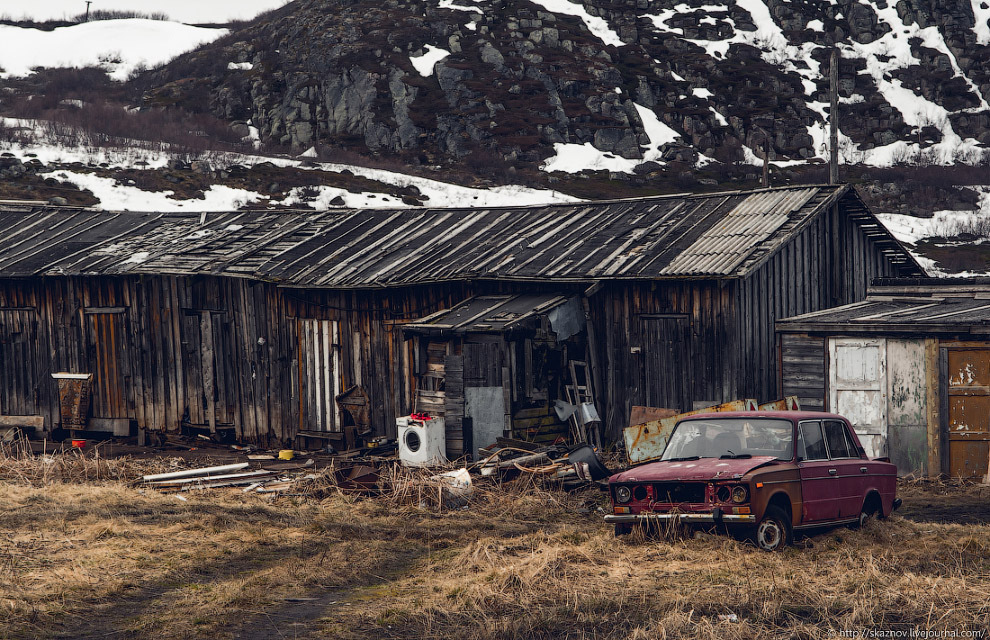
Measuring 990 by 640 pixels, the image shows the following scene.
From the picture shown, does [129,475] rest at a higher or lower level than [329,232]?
lower

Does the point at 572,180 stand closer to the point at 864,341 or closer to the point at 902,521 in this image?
the point at 864,341

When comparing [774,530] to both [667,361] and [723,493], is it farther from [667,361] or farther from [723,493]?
[667,361]

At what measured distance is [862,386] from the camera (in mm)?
16984

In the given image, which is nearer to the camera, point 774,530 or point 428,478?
point 774,530

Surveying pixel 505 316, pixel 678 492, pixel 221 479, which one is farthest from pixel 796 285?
pixel 221 479

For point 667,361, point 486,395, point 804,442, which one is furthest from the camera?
point 667,361

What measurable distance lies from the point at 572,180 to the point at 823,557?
6395 cm

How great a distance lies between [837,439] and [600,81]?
79.1 m

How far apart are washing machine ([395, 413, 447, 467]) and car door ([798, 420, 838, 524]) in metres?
7.43

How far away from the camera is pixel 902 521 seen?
12.2 meters

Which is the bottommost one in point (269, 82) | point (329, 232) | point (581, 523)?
point (581, 523)

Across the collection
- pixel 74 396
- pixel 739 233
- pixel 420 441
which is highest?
pixel 739 233

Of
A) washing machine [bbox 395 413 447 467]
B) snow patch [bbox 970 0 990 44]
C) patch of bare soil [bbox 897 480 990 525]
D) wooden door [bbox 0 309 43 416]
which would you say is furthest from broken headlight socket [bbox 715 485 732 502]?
snow patch [bbox 970 0 990 44]

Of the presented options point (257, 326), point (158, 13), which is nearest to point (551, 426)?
point (257, 326)
